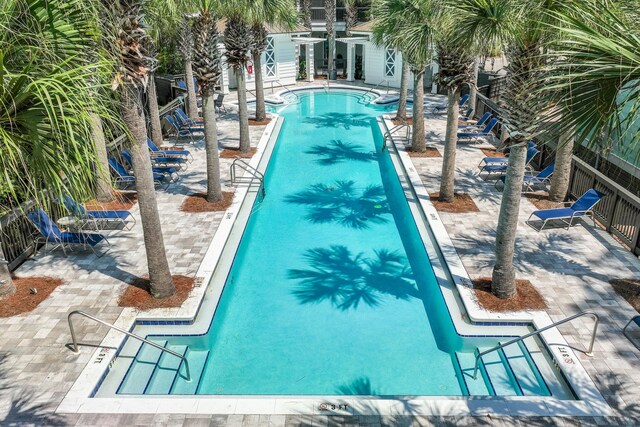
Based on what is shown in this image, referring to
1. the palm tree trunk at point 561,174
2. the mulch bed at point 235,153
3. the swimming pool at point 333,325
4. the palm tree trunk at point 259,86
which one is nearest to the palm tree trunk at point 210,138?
the swimming pool at point 333,325

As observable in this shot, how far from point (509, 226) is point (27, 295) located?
9.52 meters

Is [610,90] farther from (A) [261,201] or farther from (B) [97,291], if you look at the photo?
(A) [261,201]

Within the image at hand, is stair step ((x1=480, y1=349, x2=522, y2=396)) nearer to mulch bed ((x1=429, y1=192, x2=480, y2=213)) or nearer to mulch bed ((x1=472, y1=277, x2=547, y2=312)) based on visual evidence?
mulch bed ((x1=472, y1=277, x2=547, y2=312))

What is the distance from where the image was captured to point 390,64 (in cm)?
3347

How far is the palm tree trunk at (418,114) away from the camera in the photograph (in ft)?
59.3

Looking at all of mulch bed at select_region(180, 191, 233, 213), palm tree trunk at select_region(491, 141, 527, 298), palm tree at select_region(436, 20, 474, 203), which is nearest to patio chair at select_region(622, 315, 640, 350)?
palm tree trunk at select_region(491, 141, 527, 298)

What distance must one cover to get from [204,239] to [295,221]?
3.05 meters

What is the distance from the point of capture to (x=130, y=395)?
8016 mm

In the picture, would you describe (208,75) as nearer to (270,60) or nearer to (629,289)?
(629,289)

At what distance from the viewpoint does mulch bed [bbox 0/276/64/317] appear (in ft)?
32.6

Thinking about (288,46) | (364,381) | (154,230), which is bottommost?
(364,381)

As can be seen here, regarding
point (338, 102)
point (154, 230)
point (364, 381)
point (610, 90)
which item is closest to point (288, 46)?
point (338, 102)

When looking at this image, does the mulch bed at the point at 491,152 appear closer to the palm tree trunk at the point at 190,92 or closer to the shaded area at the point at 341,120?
the shaded area at the point at 341,120

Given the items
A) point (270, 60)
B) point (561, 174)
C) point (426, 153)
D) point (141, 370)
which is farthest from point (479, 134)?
point (270, 60)
